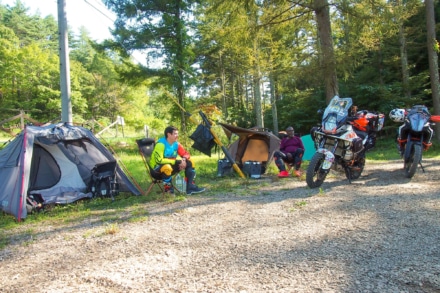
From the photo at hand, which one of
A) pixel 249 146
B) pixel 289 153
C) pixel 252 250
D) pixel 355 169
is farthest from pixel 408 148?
pixel 252 250

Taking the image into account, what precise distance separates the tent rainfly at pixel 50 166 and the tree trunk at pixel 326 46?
5.26 m

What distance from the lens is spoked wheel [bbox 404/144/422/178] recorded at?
5.34 metres

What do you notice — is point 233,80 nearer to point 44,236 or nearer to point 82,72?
point 82,72

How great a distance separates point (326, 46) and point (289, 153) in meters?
2.91

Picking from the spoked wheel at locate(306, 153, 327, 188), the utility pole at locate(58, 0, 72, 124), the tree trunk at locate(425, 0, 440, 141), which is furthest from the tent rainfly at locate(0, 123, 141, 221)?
the tree trunk at locate(425, 0, 440, 141)

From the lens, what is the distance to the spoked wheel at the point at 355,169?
5555mm

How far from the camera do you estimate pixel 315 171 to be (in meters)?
5.09

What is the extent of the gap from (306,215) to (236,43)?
6.43 metres

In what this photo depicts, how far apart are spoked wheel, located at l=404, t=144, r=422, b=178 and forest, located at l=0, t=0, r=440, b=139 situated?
281cm

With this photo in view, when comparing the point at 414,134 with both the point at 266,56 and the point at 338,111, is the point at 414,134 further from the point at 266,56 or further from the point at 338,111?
the point at 266,56

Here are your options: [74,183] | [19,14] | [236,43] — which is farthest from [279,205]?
[19,14]

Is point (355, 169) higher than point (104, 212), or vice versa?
point (355, 169)

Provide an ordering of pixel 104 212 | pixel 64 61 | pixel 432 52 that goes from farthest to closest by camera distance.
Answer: pixel 432 52 → pixel 64 61 → pixel 104 212

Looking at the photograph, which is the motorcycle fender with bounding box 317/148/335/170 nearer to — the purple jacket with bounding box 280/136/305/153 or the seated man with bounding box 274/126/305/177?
the seated man with bounding box 274/126/305/177
